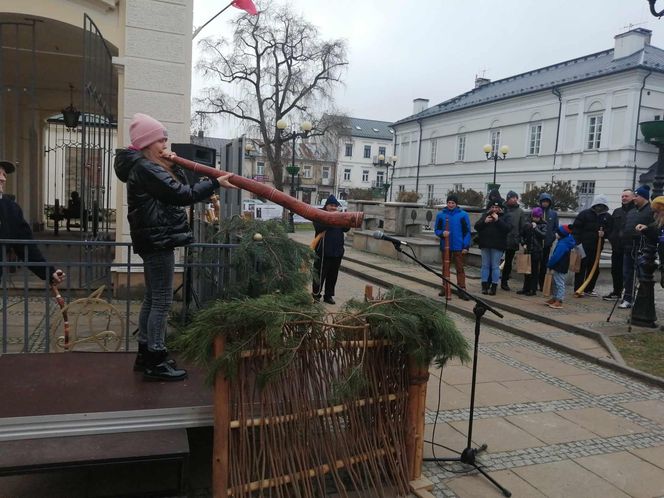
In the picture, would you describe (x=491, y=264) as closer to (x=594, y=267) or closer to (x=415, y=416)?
(x=594, y=267)

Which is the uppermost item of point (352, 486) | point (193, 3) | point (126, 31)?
point (193, 3)

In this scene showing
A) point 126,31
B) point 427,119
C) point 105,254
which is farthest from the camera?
point 427,119

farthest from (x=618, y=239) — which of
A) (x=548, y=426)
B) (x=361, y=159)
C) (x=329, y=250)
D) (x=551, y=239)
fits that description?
(x=361, y=159)

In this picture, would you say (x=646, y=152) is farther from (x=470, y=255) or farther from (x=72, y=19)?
(x=72, y=19)

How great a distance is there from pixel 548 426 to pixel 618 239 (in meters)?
5.90

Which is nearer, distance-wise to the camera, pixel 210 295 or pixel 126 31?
pixel 210 295

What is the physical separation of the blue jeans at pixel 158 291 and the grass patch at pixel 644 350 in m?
4.93

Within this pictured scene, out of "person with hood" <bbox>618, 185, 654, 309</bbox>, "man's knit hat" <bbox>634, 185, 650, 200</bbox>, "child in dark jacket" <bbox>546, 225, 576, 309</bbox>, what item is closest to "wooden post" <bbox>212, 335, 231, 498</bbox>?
"child in dark jacket" <bbox>546, 225, 576, 309</bbox>

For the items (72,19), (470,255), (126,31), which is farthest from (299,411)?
(470,255)

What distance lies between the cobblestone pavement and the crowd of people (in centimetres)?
236

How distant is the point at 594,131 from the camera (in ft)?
99.4

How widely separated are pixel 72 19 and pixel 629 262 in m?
9.20

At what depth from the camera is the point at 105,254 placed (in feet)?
27.6

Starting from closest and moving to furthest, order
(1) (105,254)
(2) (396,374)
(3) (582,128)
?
(2) (396,374) < (1) (105,254) < (3) (582,128)
